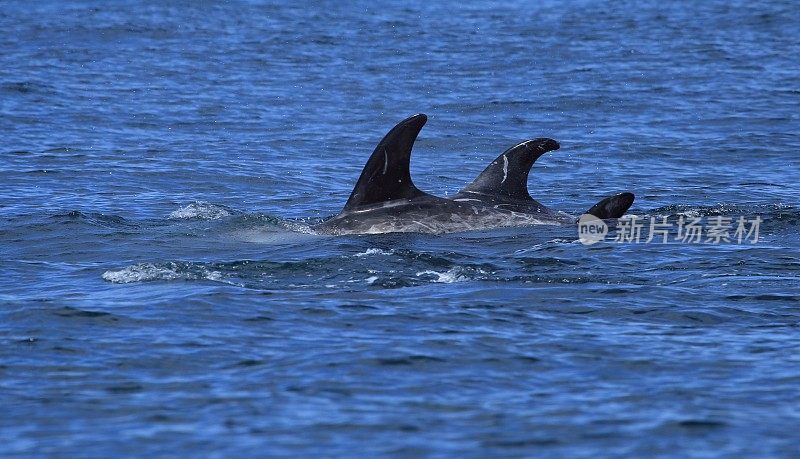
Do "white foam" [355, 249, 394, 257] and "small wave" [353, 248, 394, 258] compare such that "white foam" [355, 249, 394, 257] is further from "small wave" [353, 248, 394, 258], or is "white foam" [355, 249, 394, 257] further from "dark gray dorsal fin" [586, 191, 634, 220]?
"dark gray dorsal fin" [586, 191, 634, 220]

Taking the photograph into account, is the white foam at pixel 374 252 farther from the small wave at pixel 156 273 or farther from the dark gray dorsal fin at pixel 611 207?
the dark gray dorsal fin at pixel 611 207

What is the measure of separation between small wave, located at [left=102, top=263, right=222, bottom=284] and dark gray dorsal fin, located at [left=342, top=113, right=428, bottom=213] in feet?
9.00

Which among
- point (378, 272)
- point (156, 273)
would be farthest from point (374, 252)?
point (156, 273)

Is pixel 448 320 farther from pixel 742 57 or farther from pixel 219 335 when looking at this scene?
pixel 742 57

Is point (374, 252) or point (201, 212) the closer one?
point (374, 252)

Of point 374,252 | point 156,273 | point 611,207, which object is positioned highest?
point 611,207

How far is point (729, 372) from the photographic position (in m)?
9.41

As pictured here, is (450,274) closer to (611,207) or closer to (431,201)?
(431,201)

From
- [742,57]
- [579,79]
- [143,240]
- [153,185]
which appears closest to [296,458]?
[143,240]

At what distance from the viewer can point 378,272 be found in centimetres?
1245

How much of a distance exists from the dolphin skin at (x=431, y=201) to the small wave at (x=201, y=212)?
1.65 meters

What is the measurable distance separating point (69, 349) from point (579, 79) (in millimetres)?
20217

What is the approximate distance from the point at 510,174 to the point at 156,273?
4.61 m

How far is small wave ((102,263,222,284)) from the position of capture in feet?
40.1
